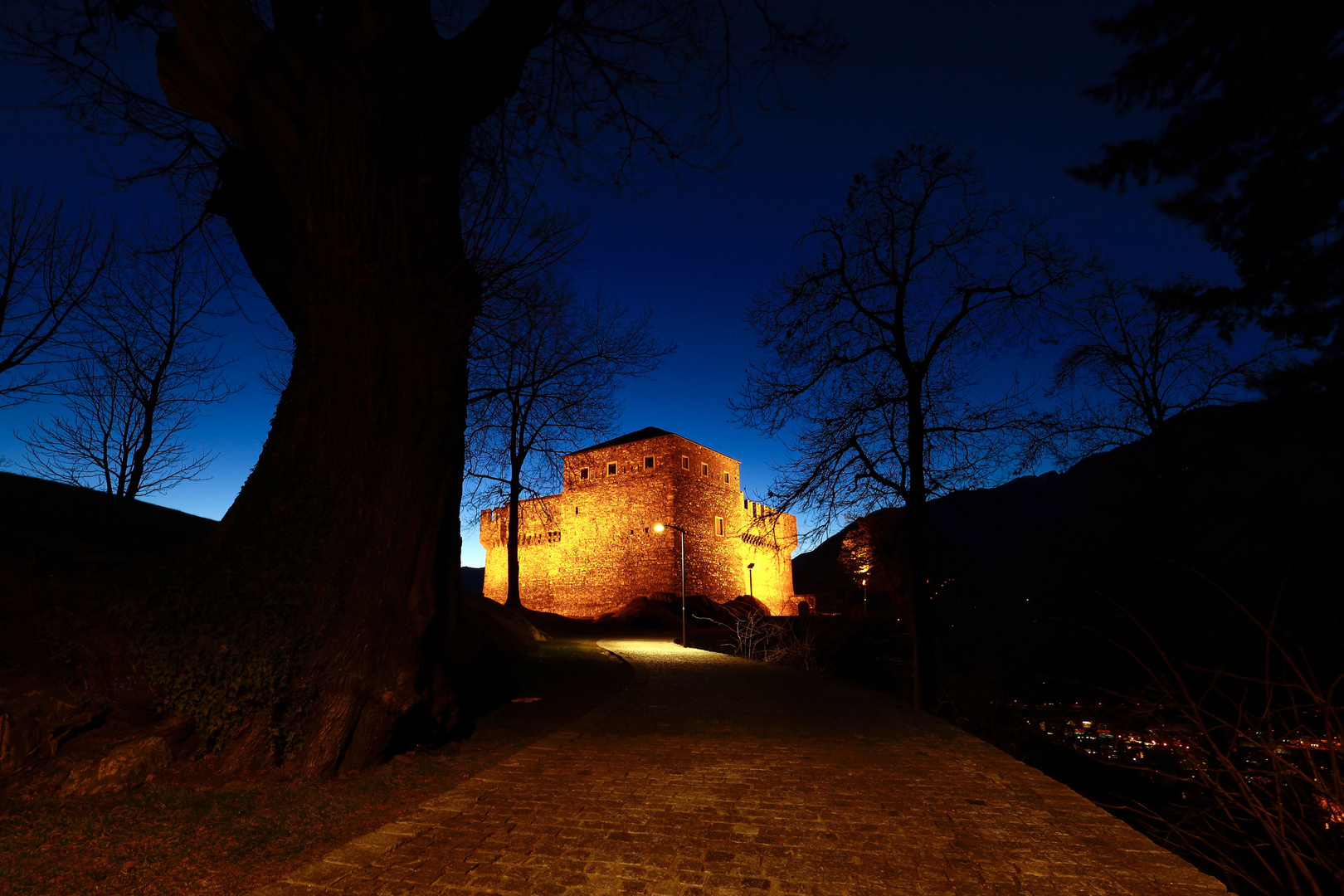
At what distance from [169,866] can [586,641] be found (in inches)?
639

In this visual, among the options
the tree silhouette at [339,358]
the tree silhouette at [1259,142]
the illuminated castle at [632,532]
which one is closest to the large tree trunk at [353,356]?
the tree silhouette at [339,358]

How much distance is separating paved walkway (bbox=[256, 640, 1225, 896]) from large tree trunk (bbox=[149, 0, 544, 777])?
1.13 meters

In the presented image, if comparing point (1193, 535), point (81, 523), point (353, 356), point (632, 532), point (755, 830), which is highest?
point (632, 532)

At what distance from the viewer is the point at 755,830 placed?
3.48m

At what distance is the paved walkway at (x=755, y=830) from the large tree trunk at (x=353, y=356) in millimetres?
1134

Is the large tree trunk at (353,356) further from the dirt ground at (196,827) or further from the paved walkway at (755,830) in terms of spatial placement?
the paved walkway at (755,830)

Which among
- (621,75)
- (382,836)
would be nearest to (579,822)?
(382,836)

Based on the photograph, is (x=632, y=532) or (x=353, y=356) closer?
(x=353, y=356)

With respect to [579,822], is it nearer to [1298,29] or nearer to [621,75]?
[621,75]

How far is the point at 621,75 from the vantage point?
5902mm

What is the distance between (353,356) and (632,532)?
2778cm

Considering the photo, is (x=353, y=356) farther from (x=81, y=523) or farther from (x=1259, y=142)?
(x=1259, y=142)

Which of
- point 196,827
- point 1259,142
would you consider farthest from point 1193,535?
point 196,827

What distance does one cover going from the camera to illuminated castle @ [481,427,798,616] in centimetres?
3178
